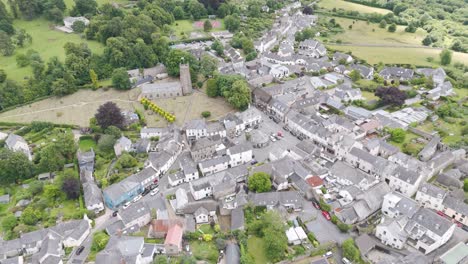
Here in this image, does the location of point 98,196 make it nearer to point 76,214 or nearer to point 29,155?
point 76,214

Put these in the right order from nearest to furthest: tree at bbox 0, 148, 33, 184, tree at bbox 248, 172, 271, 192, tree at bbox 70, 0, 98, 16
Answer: tree at bbox 248, 172, 271, 192 → tree at bbox 0, 148, 33, 184 → tree at bbox 70, 0, 98, 16

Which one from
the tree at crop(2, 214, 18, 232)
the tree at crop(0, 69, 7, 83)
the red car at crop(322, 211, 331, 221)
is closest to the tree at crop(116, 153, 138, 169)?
the tree at crop(2, 214, 18, 232)

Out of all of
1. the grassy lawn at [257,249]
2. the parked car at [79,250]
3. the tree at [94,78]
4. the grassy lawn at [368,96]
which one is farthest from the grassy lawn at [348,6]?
the parked car at [79,250]

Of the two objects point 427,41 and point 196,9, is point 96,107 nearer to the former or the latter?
point 196,9

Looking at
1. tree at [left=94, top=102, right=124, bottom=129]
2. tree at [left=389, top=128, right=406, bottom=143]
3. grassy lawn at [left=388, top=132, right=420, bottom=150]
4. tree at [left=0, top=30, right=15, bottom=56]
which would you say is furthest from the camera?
tree at [left=0, top=30, right=15, bottom=56]

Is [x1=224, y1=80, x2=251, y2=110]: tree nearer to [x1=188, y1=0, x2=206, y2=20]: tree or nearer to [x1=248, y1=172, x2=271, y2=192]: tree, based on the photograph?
[x1=248, y1=172, x2=271, y2=192]: tree

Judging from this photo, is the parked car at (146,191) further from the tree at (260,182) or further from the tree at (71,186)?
the tree at (260,182)

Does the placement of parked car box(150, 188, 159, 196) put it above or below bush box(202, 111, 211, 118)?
below

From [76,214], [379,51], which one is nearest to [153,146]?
[76,214]
